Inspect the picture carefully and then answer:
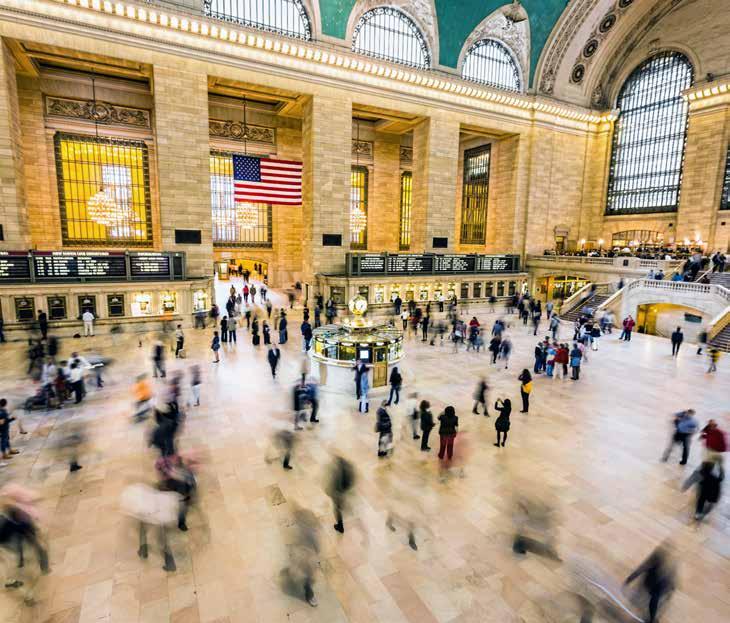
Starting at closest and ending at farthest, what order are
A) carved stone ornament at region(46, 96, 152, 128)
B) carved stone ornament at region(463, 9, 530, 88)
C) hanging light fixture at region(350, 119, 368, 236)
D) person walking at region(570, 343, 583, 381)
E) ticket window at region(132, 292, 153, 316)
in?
person walking at region(570, 343, 583, 381), ticket window at region(132, 292, 153, 316), carved stone ornament at region(46, 96, 152, 128), carved stone ornament at region(463, 9, 530, 88), hanging light fixture at region(350, 119, 368, 236)

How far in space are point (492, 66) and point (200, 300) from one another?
22.1 meters

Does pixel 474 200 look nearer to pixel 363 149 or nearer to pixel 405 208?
pixel 405 208

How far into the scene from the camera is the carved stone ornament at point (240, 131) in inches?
1008

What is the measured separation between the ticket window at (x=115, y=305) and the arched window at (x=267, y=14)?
1268 cm

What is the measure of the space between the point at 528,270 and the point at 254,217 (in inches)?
704

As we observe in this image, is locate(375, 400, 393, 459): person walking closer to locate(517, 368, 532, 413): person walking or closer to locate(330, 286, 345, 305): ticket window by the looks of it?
locate(517, 368, 532, 413): person walking

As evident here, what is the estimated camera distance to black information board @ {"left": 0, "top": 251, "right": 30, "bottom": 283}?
48.5 feet

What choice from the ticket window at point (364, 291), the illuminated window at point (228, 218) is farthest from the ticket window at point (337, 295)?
the illuminated window at point (228, 218)

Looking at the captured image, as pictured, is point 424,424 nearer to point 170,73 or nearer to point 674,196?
point 170,73

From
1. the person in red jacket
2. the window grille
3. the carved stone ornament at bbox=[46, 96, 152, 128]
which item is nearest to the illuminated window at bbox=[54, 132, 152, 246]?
the carved stone ornament at bbox=[46, 96, 152, 128]

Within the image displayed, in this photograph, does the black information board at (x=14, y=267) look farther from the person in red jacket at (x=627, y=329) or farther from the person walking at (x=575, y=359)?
the person in red jacket at (x=627, y=329)

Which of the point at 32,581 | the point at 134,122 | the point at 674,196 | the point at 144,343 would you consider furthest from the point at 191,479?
the point at 674,196

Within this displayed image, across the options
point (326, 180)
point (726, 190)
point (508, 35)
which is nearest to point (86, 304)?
point (326, 180)

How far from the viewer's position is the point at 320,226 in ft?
72.1
